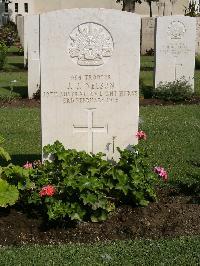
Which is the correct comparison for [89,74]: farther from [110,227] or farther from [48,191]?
[110,227]

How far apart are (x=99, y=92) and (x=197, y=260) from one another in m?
2.26

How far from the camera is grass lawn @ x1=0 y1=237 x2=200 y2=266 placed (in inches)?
178

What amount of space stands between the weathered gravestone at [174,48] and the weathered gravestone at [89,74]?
26.2 ft

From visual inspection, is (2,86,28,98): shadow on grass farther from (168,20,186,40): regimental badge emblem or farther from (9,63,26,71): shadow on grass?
(9,63,26,71): shadow on grass

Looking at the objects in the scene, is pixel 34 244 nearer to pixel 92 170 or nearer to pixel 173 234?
pixel 92 170

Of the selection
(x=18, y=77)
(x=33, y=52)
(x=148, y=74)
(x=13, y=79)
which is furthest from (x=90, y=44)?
(x=148, y=74)

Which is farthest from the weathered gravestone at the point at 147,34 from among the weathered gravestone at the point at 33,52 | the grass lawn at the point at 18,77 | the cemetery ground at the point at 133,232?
the cemetery ground at the point at 133,232

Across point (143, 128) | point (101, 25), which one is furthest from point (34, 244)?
point (143, 128)

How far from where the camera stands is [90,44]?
6043mm

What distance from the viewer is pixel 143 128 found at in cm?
1017

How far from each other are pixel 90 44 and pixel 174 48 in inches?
327

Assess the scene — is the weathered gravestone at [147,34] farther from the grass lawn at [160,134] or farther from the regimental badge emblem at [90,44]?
the regimental badge emblem at [90,44]

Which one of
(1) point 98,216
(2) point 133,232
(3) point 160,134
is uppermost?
(3) point 160,134

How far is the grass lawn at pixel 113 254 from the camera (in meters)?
4.53
